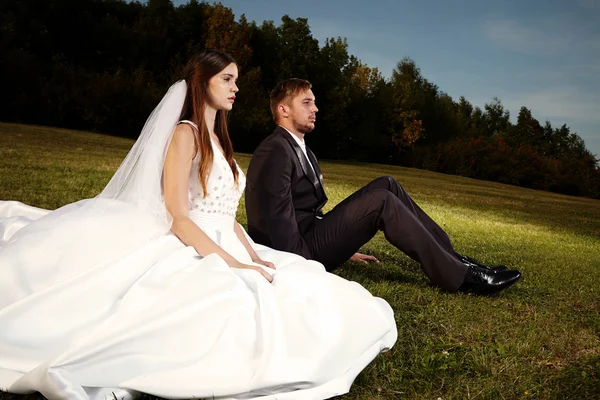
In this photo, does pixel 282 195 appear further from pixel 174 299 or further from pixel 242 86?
pixel 242 86

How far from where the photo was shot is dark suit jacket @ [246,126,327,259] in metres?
4.91

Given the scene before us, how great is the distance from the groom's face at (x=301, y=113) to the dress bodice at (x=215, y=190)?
171 cm

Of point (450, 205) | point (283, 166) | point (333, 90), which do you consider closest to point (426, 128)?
point (333, 90)

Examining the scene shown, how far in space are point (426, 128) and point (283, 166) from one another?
5112cm

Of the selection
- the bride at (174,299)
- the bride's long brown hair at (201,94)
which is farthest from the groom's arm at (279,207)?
the bride's long brown hair at (201,94)

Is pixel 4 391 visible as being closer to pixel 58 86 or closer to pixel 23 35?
pixel 58 86

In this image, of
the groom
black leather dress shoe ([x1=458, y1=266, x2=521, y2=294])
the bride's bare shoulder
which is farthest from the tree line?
the bride's bare shoulder

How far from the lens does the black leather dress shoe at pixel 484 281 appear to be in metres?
5.17

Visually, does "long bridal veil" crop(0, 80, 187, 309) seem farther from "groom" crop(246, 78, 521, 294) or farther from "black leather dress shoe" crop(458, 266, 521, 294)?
"black leather dress shoe" crop(458, 266, 521, 294)

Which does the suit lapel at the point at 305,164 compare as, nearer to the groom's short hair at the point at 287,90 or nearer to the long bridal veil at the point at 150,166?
the groom's short hair at the point at 287,90

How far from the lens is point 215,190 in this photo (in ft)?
12.5

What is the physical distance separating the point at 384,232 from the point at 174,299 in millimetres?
2255

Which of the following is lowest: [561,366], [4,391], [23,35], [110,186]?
[4,391]

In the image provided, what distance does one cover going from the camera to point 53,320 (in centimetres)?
288
